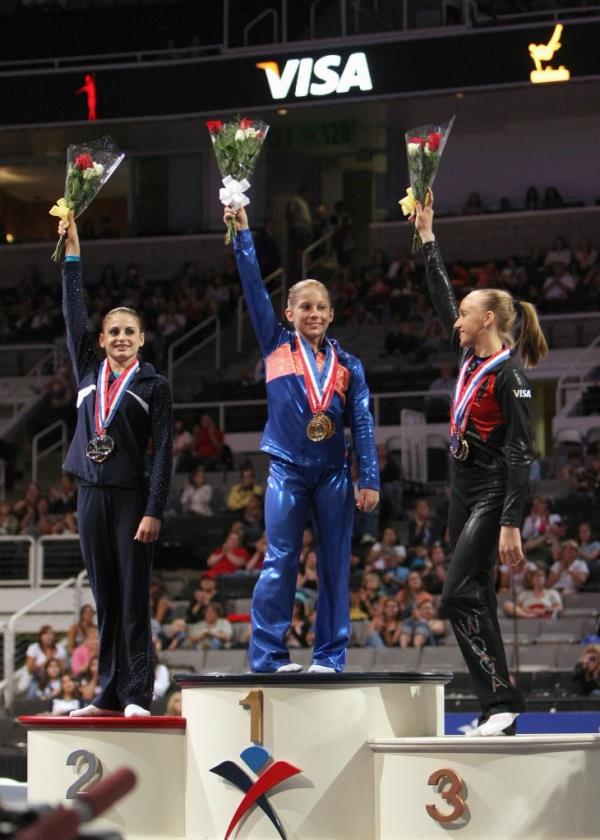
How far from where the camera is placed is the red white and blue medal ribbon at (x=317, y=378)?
21.1 ft

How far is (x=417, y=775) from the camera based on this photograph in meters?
5.75

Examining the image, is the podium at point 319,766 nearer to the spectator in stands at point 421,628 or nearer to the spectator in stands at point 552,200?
the spectator in stands at point 421,628

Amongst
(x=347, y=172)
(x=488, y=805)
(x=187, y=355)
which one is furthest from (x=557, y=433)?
(x=488, y=805)

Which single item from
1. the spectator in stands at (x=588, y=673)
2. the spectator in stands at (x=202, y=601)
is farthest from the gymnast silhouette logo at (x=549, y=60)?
the spectator in stands at (x=588, y=673)

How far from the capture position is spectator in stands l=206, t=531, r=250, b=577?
14.9 meters

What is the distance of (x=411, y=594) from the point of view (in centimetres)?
1333

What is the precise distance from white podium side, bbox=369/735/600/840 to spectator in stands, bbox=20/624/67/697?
8.02 metres

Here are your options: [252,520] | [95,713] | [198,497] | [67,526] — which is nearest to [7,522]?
[67,526]

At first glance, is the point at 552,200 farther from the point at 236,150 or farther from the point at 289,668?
the point at 289,668

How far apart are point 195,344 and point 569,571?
9720 mm

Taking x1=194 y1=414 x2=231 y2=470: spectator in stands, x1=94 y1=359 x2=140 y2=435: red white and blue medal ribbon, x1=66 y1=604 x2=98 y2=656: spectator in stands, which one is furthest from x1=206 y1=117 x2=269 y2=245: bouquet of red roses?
x1=194 y1=414 x2=231 y2=470: spectator in stands

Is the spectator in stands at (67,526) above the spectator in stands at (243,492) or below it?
below

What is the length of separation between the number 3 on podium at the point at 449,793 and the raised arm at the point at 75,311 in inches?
93.7

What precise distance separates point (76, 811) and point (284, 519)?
13.2 ft
